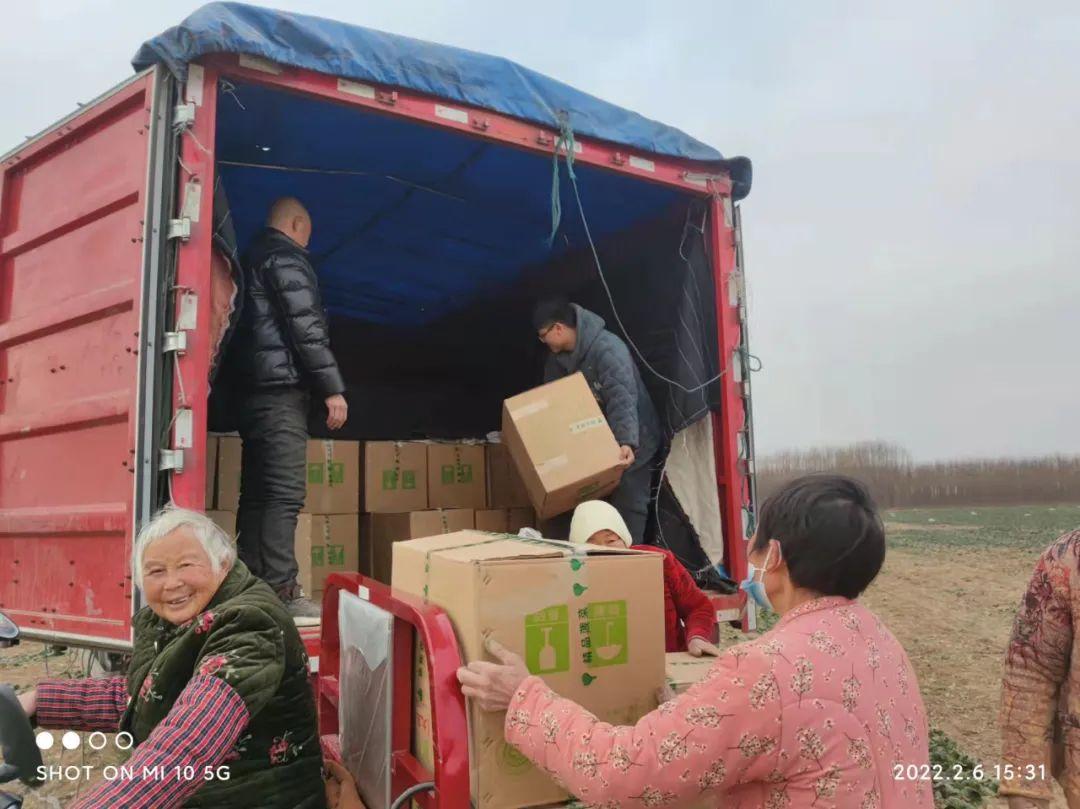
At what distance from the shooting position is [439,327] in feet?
21.4

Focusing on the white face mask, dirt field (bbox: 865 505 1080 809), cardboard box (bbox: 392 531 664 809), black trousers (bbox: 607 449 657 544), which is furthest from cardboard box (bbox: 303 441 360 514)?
dirt field (bbox: 865 505 1080 809)

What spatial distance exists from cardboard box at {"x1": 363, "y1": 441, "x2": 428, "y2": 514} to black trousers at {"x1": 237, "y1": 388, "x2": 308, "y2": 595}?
1027 millimetres

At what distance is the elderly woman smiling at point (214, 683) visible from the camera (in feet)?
5.03

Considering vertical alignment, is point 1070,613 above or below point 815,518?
below

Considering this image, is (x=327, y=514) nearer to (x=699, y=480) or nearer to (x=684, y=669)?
(x=699, y=480)

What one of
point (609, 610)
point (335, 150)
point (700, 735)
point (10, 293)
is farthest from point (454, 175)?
point (700, 735)

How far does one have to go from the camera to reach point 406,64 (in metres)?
3.12

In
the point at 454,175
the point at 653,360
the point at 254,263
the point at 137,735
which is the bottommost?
the point at 137,735

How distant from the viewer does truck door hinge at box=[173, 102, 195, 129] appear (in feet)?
8.91

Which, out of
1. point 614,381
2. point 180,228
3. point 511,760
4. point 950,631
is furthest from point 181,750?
point 950,631

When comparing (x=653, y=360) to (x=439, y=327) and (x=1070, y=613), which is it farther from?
(x=1070, y=613)

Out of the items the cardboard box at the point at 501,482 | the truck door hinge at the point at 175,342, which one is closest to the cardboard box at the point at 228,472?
the truck door hinge at the point at 175,342

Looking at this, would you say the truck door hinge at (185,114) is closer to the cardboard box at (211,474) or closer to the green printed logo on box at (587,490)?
the cardboard box at (211,474)

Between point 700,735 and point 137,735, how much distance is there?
1.39 meters
